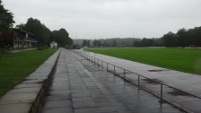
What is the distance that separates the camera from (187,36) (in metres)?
133

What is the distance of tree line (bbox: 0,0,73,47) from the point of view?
4747 centimetres

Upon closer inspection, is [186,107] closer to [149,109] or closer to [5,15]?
[149,109]

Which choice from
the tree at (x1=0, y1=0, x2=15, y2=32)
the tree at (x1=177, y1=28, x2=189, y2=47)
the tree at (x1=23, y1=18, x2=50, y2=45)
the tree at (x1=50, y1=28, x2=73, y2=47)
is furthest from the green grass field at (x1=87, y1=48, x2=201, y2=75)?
the tree at (x1=50, y1=28, x2=73, y2=47)

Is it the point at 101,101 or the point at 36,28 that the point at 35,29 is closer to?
the point at 36,28

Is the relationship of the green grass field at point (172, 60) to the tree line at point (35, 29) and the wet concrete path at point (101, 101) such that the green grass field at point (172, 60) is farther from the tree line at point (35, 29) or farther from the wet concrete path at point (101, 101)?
the tree line at point (35, 29)

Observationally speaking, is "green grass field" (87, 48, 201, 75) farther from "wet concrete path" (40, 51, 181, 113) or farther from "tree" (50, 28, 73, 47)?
"tree" (50, 28, 73, 47)

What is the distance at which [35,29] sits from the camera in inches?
4700

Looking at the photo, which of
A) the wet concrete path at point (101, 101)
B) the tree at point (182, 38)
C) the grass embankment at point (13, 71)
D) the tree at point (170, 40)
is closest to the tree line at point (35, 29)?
the grass embankment at point (13, 71)

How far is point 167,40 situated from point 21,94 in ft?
453

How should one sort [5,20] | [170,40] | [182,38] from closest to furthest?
[5,20], [182,38], [170,40]

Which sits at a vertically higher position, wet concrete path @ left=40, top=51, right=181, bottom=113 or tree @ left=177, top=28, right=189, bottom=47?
tree @ left=177, top=28, right=189, bottom=47

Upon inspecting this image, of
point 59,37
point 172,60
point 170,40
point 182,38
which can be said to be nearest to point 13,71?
point 172,60

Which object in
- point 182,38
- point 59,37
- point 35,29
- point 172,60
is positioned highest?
point 35,29

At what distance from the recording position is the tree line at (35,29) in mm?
47469
